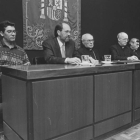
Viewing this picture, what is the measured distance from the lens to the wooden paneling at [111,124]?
176cm

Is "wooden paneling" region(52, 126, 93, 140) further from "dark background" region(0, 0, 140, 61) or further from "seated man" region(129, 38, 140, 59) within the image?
"seated man" region(129, 38, 140, 59)

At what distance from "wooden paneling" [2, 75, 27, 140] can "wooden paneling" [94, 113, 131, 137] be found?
2.32 feet

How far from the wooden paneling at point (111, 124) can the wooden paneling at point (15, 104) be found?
0.71 m

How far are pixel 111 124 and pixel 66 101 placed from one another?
67 centimetres

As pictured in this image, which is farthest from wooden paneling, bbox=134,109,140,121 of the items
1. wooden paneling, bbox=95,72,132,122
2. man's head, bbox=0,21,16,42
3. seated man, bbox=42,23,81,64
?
man's head, bbox=0,21,16,42

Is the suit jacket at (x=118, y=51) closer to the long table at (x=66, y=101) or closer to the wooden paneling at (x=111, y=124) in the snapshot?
the long table at (x=66, y=101)

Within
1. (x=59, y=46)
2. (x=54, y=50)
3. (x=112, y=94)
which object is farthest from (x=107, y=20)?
(x=112, y=94)

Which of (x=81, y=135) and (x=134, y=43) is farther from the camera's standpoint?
(x=134, y=43)

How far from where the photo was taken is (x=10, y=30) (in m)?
2.39

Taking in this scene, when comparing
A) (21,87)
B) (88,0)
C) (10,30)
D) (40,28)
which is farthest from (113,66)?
(88,0)

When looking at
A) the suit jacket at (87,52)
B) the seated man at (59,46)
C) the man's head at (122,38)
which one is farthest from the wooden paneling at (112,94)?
the man's head at (122,38)

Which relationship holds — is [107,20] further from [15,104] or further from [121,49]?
[15,104]

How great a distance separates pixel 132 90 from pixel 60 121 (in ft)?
3.35

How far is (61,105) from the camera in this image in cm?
146
